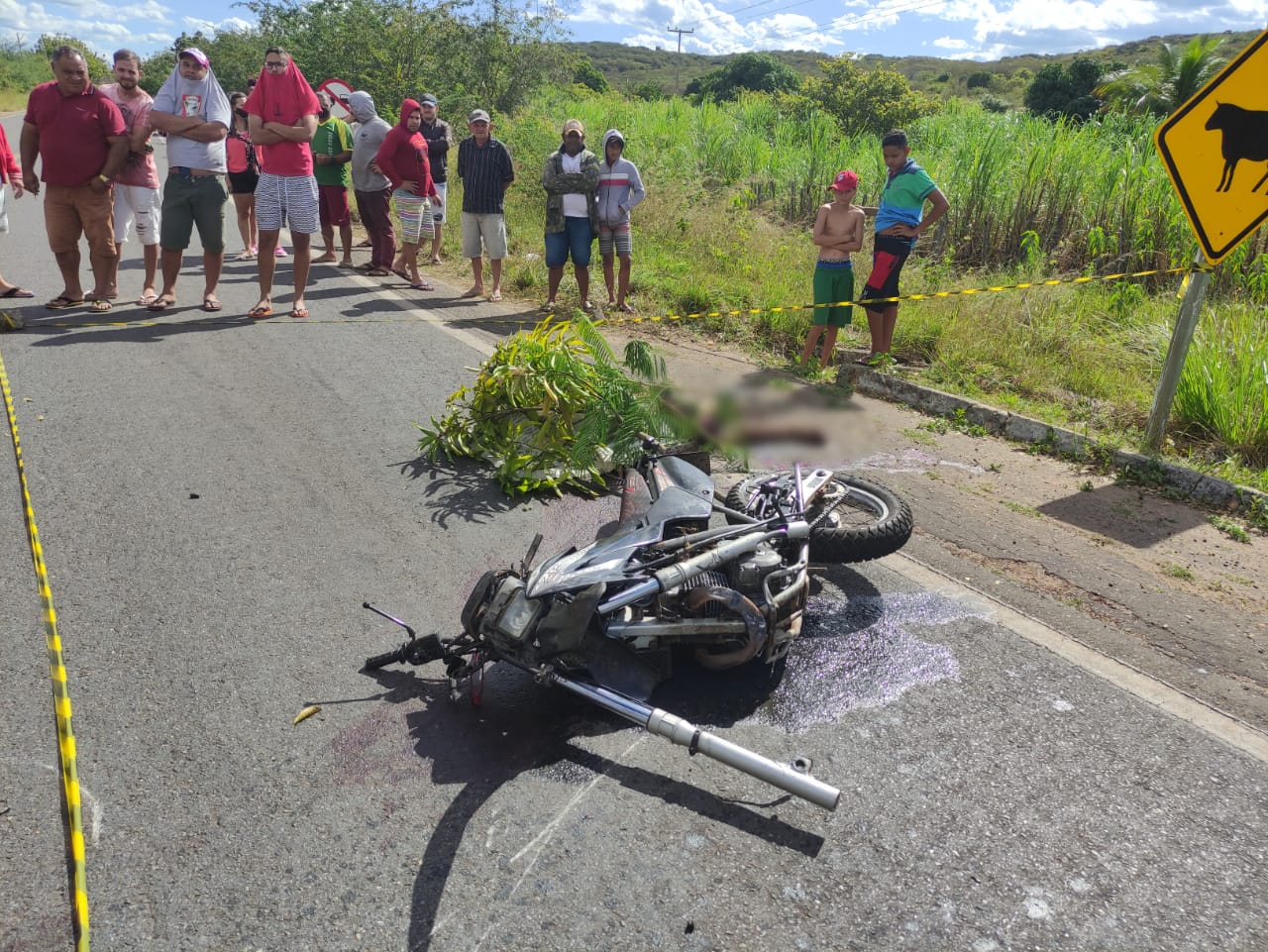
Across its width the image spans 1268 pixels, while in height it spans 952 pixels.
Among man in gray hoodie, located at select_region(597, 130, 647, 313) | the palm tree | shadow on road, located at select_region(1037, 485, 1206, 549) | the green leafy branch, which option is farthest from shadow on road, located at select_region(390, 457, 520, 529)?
the palm tree

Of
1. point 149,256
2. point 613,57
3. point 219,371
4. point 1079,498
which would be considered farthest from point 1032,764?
point 613,57

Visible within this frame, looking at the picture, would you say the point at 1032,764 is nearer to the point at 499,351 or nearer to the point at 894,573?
the point at 894,573

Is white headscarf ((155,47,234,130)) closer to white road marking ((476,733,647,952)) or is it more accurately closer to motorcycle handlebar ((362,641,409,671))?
motorcycle handlebar ((362,641,409,671))

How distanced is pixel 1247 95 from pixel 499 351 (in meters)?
4.49

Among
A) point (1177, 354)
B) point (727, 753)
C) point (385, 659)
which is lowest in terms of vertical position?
point (385, 659)

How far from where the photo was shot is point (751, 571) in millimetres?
Result: 3357

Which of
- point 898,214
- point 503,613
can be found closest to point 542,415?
point 503,613

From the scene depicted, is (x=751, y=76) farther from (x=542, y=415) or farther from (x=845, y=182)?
(x=542, y=415)

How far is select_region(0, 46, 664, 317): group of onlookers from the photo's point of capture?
7383mm

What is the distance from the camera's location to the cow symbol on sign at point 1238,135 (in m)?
5.06

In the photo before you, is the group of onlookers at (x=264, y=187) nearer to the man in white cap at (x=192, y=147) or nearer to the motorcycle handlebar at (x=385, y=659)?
the man in white cap at (x=192, y=147)

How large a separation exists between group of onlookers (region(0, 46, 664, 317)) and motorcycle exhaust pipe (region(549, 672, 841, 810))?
629 centimetres

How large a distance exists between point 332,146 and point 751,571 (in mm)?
8958

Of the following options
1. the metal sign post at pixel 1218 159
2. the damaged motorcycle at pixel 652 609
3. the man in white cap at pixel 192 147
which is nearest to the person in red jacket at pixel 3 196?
the man in white cap at pixel 192 147
